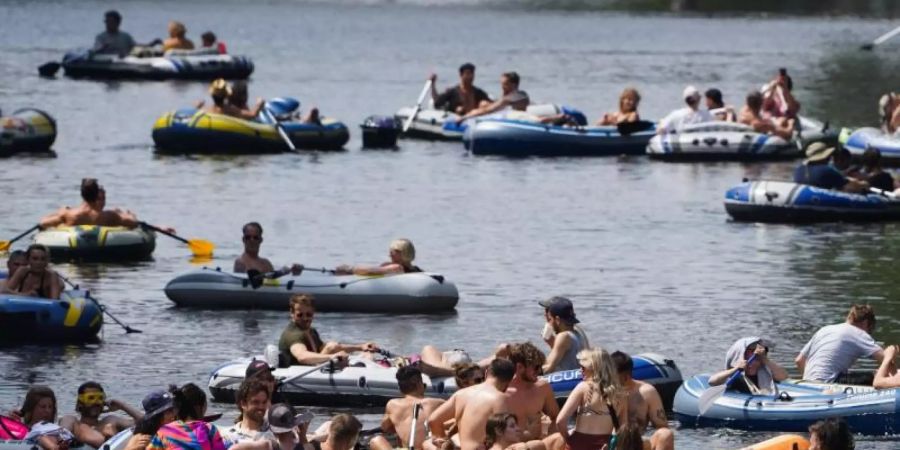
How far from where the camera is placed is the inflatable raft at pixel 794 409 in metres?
21.0

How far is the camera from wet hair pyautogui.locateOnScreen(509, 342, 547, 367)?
18.4 meters

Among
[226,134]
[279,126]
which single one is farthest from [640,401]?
[279,126]

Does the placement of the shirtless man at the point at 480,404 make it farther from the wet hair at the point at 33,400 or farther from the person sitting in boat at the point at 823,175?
the person sitting in boat at the point at 823,175

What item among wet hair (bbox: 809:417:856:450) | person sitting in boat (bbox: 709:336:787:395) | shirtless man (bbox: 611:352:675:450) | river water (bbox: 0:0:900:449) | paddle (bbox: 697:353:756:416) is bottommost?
river water (bbox: 0:0:900:449)

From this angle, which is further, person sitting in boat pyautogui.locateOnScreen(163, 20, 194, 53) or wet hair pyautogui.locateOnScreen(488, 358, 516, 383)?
person sitting in boat pyautogui.locateOnScreen(163, 20, 194, 53)

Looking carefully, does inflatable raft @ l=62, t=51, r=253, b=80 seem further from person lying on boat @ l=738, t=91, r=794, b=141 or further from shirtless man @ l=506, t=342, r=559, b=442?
shirtless man @ l=506, t=342, r=559, b=442

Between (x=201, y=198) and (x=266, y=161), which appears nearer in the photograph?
(x=201, y=198)

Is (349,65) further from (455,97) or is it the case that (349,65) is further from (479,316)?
(479,316)

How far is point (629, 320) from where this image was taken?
28.3 meters

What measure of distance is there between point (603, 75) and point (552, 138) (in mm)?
32336

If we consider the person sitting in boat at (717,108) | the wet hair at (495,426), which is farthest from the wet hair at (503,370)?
the person sitting in boat at (717,108)

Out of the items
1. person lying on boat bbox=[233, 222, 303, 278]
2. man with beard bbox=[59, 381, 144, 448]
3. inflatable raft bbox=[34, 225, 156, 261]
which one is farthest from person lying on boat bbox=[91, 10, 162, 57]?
man with beard bbox=[59, 381, 144, 448]

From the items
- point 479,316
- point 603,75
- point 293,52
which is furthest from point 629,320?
point 293,52

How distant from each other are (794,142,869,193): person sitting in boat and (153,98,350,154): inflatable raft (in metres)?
13.4
